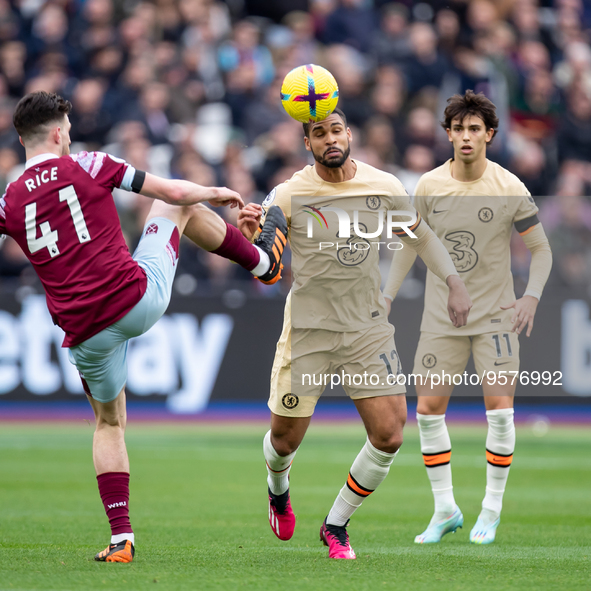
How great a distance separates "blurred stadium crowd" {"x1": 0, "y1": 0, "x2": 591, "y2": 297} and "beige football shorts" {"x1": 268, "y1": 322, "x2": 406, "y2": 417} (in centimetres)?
720

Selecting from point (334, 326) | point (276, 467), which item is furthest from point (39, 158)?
point (276, 467)

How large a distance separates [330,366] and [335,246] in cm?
69

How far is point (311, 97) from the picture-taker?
5324 millimetres

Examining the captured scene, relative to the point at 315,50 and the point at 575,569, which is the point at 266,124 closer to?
the point at 315,50

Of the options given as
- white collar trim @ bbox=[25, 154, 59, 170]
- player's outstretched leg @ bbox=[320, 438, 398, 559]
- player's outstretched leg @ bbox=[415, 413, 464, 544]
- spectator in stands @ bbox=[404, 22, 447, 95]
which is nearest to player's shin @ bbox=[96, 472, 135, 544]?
player's outstretched leg @ bbox=[320, 438, 398, 559]

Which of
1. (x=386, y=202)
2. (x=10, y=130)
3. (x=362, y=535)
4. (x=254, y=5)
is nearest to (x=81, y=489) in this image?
(x=362, y=535)

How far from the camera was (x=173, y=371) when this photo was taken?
12305 millimetres

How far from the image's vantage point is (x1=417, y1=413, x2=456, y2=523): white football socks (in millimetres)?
6273

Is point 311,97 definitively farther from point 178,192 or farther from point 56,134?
point 56,134

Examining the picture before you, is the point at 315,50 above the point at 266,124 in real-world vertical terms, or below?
above

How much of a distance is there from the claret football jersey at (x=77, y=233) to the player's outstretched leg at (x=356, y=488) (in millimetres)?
1662

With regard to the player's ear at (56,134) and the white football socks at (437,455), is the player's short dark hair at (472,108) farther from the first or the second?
the player's ear at (56,134)

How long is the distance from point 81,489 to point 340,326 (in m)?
3.93

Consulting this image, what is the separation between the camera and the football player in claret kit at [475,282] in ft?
20.3
